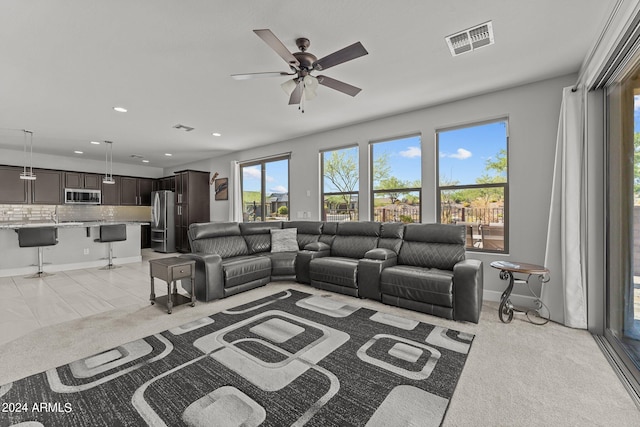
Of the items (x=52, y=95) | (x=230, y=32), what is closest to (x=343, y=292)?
(x=230, y=32)

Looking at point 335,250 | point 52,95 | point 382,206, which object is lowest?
point 335,250

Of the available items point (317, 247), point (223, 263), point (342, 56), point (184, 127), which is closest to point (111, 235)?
point (184, 127)

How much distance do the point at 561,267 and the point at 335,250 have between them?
112 inches

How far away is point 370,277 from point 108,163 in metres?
8.74

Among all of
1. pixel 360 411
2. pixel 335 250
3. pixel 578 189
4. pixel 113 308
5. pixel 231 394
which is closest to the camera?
pixel 360 411

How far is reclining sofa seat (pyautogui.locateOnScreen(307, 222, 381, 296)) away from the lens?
12.4ft

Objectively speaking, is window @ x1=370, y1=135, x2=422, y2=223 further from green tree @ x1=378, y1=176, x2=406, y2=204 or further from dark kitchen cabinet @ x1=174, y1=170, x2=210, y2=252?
dark kitchen cabinet @ x1=174, y1=170, x2=210, y2=252

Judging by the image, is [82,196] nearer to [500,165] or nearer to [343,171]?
[343,171]

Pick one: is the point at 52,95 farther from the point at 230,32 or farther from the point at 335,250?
the point at 335,250

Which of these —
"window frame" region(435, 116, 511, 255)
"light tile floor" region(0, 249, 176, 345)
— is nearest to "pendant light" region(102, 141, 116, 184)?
"light tile floor" region(0, 249, 176, 345)

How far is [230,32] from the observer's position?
2.35 metres

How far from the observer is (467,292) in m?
2.88

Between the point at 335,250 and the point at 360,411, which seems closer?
the point at 360,411

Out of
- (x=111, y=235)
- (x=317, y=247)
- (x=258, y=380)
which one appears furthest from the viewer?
(x=111, y=235)
